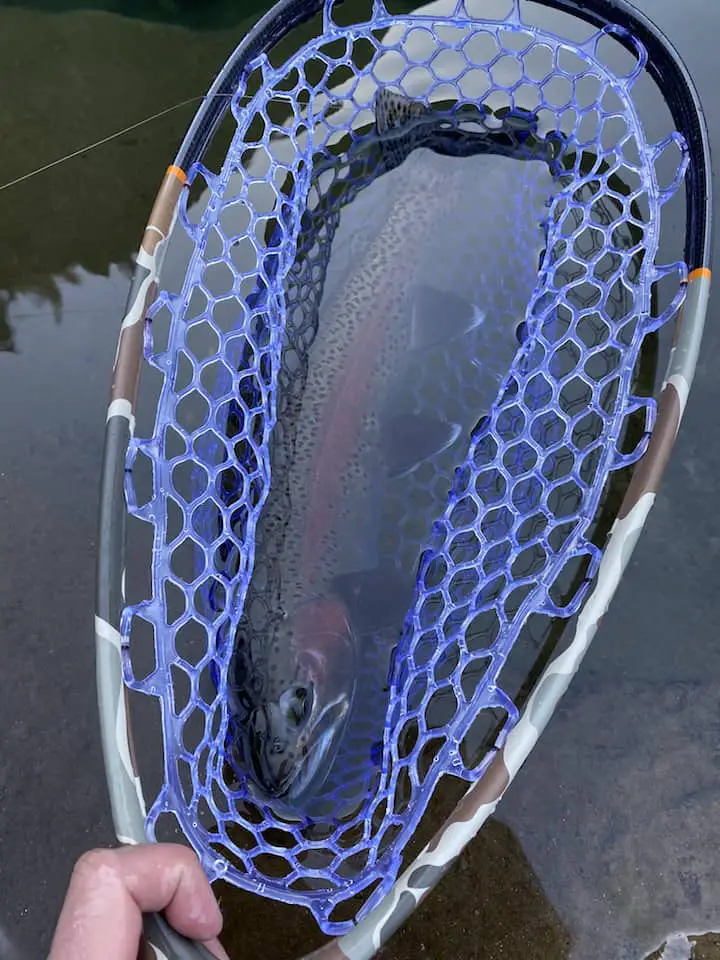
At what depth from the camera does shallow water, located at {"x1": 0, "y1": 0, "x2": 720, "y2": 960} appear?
205cm

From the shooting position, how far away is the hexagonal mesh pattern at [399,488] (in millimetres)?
1971

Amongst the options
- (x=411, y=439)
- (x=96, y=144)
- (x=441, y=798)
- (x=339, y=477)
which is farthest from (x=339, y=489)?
(x=96, y=144)

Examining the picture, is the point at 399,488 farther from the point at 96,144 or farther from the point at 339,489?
the point at 96,144

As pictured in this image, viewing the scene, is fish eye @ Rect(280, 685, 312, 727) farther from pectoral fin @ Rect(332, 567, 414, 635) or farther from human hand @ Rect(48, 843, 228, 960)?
human hand @ Rect(48, 843, 228, 960)

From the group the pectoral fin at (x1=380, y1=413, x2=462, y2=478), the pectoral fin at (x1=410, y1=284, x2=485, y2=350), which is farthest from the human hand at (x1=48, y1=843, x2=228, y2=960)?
the pectoral fin at (x1=410, y1=284, x2=485, y2=350)

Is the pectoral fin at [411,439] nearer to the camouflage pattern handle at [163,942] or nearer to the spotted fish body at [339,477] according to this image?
the spotted fish body at [339,477]

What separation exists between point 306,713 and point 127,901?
0.99 m

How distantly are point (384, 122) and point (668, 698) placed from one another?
269 cm

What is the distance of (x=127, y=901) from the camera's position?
1159 millimetres

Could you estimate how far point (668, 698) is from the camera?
7.68ft

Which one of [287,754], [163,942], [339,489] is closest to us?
[163,942]

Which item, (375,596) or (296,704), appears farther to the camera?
(375,596)

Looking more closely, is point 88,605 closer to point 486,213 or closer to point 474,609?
point 474,609

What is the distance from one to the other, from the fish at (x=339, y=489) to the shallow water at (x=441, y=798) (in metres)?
0.52
